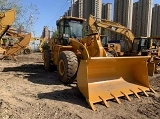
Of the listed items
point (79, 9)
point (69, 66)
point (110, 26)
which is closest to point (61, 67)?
point (69, 66)

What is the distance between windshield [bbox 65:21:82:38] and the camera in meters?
9.29

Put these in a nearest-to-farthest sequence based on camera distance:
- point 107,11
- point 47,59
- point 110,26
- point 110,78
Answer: point 110,78, point 47,59, point 110,26, point 107,11

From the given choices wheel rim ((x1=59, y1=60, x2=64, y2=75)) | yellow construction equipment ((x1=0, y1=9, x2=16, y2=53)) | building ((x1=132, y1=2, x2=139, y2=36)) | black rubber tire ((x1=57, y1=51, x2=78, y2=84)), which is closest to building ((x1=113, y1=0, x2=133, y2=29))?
building ((x1=132, y1=2, x2=139, y2=36))

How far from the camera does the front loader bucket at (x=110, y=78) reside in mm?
5672

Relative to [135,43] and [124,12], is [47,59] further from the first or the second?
[124,12]

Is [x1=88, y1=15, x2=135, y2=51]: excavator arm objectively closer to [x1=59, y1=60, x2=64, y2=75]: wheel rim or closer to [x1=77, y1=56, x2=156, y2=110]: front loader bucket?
[x1=59, y1=60, x2=64, y2=75]: wheel rim

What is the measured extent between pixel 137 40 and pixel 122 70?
32.8 feet

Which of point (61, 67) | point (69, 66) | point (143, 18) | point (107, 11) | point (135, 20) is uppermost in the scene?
point (107, 11)

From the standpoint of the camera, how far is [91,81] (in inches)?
243

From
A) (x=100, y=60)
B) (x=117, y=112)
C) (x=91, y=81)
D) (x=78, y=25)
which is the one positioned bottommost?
(x=117, y=112)

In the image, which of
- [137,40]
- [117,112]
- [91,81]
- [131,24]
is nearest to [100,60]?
[91,81]

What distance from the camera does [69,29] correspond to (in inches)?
366

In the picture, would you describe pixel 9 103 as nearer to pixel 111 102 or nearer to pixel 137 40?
pixel 111 102

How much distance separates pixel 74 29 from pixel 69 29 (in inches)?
7.8
